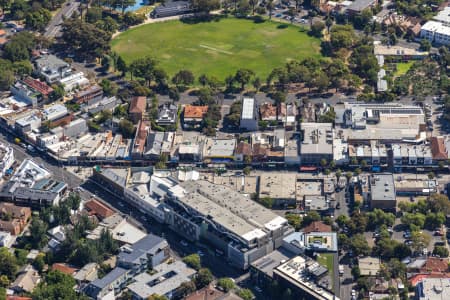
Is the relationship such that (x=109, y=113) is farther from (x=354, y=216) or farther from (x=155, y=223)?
(x=354, y=216)

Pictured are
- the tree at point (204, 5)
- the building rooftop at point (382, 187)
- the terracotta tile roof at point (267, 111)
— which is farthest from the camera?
the tree at point (204, 5)

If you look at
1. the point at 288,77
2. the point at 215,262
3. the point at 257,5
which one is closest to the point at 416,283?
the point at 215,262

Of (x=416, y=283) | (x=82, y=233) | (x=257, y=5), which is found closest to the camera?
(x=416, y=283)

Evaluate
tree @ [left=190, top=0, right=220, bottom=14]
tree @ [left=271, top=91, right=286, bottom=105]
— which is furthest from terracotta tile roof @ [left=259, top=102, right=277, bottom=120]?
tree @ [left=190, top=0, right=220, bottom=14]

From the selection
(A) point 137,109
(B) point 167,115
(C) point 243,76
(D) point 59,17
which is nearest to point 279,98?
(C) point 243,76

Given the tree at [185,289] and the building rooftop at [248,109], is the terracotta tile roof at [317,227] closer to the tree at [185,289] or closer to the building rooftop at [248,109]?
the tree at [185,289]

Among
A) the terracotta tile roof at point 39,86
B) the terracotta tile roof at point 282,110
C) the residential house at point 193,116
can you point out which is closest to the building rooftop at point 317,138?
the terracotta tile roof at point 282,110

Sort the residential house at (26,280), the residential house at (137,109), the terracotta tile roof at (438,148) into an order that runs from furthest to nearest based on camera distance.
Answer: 1. the residential house at (137,109)
2. the terracotta tile roof at (438,148)
3. the residential house at (26,280)
